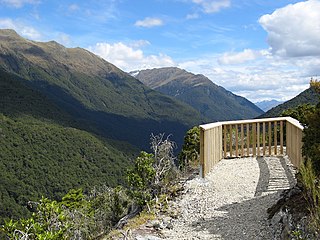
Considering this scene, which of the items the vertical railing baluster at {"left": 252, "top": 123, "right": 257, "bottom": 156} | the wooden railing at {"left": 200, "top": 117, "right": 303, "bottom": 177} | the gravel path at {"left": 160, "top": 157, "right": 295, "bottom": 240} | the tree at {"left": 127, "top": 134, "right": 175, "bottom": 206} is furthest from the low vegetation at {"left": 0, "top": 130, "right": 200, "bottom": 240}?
the vertical railing baluster at {"left": 252, "top": 123, "right": 257, "bottom": 156}

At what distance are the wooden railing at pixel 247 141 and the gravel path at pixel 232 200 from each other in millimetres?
358

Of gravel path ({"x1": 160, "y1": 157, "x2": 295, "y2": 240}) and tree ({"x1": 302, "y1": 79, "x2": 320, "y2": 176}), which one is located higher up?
tree ({"x1": 302, "y1": 79, "x2": 320, "y2": 176})

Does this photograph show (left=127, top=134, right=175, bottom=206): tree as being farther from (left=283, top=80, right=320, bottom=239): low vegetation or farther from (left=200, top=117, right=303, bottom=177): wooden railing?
(left=283, top=80, right=320, bottom=239): low vegetation

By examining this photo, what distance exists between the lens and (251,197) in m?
7.41

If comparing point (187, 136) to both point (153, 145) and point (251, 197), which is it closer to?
point (153, 145)

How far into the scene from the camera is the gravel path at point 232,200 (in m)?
5.86

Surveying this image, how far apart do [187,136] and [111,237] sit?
1092 cm

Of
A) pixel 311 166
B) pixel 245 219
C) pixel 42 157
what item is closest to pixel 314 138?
pixel 311 166

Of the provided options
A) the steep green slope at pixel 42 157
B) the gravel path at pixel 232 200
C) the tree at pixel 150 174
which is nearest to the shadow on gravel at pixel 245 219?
the gravel path at pixel 232 200

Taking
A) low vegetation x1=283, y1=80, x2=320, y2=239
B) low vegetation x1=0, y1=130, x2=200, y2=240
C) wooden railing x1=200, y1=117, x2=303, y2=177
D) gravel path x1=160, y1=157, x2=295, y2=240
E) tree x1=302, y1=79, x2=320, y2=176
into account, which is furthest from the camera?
wooden railing x1=200, y1=117, x2=303, y2=177

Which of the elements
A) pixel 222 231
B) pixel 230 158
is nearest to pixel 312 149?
pixel 222 231

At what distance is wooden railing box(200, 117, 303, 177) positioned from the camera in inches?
352

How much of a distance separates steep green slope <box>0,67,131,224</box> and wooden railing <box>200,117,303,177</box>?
2409 inches

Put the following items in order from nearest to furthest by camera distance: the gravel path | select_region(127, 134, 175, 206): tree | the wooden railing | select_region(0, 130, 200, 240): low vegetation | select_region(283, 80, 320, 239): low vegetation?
select_region(283, 80, 320, 239): low vegetation, the gravel path, select_region(0, 130, 200, 240): low vegetation, select_region(127, 134, 175, 206): tree, the wooden railing
